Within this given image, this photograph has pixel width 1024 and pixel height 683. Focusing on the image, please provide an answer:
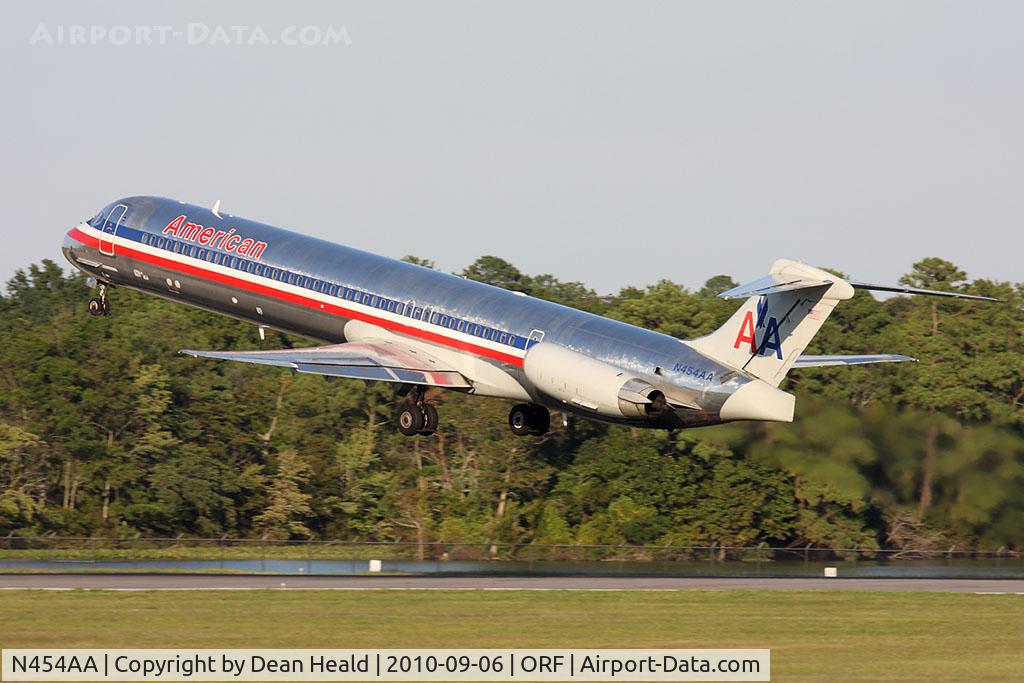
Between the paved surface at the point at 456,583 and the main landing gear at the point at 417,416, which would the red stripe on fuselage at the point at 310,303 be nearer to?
the main landing gear at the point at 417,416

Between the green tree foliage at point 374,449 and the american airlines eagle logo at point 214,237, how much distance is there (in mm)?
25110

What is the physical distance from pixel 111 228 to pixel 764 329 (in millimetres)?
23581

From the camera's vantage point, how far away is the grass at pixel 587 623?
41.8m

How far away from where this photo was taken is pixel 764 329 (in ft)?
156

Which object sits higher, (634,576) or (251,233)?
(251,233)

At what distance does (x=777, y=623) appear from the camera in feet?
159

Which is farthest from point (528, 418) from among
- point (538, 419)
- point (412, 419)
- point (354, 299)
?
point (354, 299)

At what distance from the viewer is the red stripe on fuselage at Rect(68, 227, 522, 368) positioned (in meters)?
52.2

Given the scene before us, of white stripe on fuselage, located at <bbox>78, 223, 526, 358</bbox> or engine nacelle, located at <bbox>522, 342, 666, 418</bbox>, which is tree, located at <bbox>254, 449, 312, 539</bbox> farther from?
engine nacelle, located at <bbox>522, 342, 666, 418</bbox>

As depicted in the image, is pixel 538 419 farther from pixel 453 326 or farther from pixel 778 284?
pixel 778 284

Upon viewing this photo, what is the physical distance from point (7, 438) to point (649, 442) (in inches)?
1283

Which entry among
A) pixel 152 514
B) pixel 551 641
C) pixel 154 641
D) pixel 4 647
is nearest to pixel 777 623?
pixel 551 641

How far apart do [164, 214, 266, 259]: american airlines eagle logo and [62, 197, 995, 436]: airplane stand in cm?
5

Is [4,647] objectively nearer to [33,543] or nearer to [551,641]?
[551,641]
